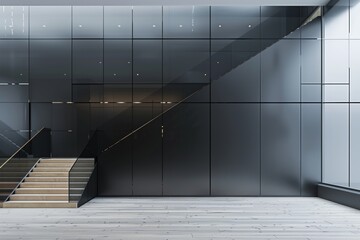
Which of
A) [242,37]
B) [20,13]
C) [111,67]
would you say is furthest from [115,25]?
[242,37]

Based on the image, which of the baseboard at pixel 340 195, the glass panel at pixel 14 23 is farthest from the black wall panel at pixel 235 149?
the glass panel at pixel 14 23

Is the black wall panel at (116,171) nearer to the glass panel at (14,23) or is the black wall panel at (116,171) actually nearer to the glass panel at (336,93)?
the glass panel at (14,23)

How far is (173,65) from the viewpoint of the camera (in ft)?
36.9

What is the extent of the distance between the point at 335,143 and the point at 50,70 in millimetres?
8919

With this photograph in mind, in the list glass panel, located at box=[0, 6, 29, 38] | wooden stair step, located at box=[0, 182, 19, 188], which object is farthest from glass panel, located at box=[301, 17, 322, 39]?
wooden stair step, located at box=[0, 182, 19, 188]

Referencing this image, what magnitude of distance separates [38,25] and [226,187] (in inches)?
301

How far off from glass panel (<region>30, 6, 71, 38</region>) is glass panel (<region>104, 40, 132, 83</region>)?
149 centimetres

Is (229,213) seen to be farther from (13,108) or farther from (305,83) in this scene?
(13,108)

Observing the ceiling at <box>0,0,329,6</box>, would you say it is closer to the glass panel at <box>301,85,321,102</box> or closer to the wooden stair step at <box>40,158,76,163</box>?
the glass panel at <box>301,85,321,102</box>

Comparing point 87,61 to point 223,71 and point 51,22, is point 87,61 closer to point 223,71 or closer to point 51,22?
point 51,22

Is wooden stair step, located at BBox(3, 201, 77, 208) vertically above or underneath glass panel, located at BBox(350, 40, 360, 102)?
underneath

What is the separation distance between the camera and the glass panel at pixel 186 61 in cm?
1116

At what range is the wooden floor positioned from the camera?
21.2ft

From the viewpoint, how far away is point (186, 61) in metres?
11.2
